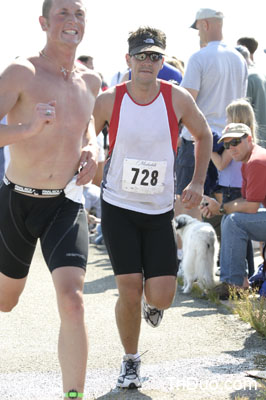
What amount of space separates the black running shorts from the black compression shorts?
1.70 ft

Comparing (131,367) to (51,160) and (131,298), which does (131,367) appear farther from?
(51,160)

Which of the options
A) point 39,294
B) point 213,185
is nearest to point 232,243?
point 213,185

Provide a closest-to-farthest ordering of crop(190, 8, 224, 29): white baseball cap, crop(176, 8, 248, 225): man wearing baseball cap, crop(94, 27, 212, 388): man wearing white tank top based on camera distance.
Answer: crop(94, 27, 212, 388): man wearing white tank top, crop(176, 8, 248, 225): man wearing baseball cap, crop(190, 8, 224, 29): white baseball cap

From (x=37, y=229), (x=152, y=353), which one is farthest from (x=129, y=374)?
(x=37, y=229)

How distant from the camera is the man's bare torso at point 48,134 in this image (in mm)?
4574

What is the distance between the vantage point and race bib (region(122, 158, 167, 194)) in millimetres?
5262

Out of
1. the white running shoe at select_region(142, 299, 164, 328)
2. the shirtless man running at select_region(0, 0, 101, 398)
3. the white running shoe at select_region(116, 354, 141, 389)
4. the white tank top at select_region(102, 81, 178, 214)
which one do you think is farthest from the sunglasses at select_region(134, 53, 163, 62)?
the white running shoe at select_region(116, 354, 141, 389)

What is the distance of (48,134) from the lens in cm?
468

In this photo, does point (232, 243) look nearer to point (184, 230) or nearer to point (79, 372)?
point (184, 230)

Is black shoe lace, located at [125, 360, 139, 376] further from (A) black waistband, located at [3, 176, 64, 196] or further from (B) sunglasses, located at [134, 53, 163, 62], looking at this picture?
(B) sunglasses, located at [134, 53, 163, 62]

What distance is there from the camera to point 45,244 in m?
4.64

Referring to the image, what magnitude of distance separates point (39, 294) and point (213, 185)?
85.9 inches

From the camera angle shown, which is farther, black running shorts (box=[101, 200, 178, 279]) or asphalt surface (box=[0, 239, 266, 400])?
black running shorts (box=[101, 200, 178, 279])

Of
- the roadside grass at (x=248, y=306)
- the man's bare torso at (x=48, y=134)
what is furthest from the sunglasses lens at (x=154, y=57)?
the roadside grass at (x=248, y=306)
